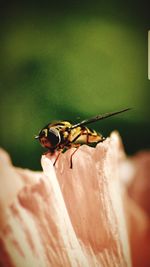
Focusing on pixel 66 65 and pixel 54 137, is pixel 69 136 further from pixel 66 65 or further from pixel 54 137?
pixel 66 65

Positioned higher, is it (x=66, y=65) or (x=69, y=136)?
(x=66, y=65)

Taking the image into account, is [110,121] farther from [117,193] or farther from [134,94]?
[117,193]

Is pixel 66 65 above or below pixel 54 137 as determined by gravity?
above

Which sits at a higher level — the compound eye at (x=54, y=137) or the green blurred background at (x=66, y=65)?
the green blurred background at (x=66, y=65)

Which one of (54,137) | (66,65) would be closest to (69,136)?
(54,137)

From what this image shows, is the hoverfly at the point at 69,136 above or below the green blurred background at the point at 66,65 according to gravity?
below

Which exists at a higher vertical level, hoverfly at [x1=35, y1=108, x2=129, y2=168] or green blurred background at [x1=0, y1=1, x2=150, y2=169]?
green blurred background at [x1=0, y1=1, x2=150, y2=169]
